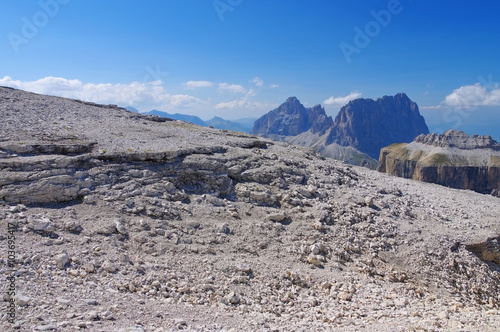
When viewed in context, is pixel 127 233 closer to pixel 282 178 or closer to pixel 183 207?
pixel 183 207

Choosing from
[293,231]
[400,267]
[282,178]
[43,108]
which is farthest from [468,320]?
[43,108]

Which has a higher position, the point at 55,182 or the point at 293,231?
the point at 55,182

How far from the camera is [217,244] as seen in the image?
1446 centimetres

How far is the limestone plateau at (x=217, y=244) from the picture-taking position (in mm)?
9914

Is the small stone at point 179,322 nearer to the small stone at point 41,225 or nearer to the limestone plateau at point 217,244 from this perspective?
the limestone plateau at point 217,244

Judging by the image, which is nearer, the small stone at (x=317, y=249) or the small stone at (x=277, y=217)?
the small stone at (x=317, y=249)

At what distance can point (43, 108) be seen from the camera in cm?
2838

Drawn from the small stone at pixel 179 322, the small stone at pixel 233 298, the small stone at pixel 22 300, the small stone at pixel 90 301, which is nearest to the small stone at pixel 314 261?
the small stone at pixel 233 298

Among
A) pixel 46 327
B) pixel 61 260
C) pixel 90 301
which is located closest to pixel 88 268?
pixel 61 260

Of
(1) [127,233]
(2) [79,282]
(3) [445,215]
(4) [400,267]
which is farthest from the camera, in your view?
(3) [445,215]

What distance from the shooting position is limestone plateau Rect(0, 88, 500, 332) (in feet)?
32.5

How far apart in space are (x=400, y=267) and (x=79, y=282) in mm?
14016

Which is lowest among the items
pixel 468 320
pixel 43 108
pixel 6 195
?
pixel 468 320

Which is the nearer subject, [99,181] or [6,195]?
[6,195]
